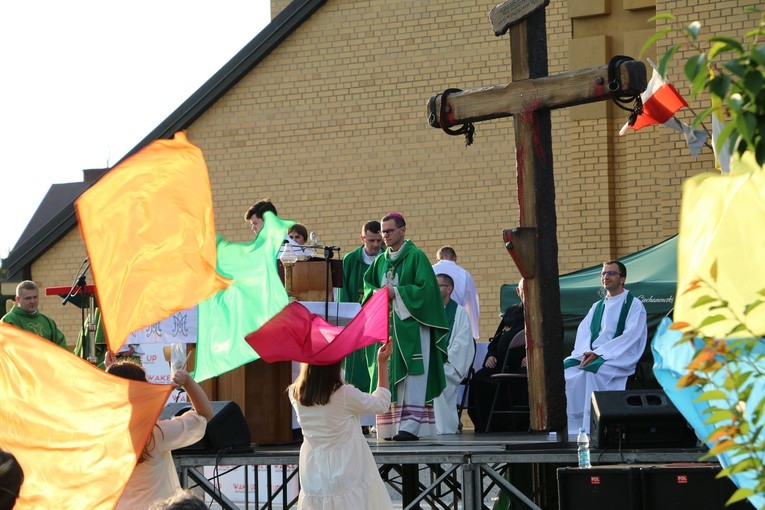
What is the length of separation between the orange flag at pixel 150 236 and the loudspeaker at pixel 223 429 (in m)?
3.05

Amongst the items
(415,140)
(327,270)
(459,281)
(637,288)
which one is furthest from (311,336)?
(415,140)

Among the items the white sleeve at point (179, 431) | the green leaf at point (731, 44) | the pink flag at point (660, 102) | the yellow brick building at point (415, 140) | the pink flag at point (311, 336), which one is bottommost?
the white sleeve at point (179, 431)

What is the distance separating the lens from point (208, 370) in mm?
7805

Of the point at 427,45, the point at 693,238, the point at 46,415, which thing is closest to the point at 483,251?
the point at 427,45

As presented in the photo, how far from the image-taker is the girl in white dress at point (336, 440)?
27.0 feet

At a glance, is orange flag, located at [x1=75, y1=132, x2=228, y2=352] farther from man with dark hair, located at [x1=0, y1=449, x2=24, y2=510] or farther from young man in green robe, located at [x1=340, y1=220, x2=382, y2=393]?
young man in green robe, located at [x1=340, y1=220, x2=382, y2=393]

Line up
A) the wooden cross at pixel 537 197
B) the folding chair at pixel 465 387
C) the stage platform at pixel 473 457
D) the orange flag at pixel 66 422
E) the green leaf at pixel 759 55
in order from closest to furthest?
1. the green leaf at pixel 759 55
2. the orange flag at pixel 66 422
3. the stage platform at pixel 473 457
4. the wooden cross at pixel 537 197
5. the folding chair at pixel 465 387

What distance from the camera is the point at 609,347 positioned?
12.8 m

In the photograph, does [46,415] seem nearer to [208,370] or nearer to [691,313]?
[208,370]

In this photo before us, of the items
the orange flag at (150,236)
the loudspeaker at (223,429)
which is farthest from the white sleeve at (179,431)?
the loudspeaker at (223,429)

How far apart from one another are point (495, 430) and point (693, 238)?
9.39 metres

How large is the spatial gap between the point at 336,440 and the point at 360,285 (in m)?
5.28

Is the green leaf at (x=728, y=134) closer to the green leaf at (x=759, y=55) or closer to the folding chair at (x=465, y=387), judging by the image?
the green leaf at (x=759, y=55)

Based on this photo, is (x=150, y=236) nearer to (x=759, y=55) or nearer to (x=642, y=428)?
(x=642, y=428)
